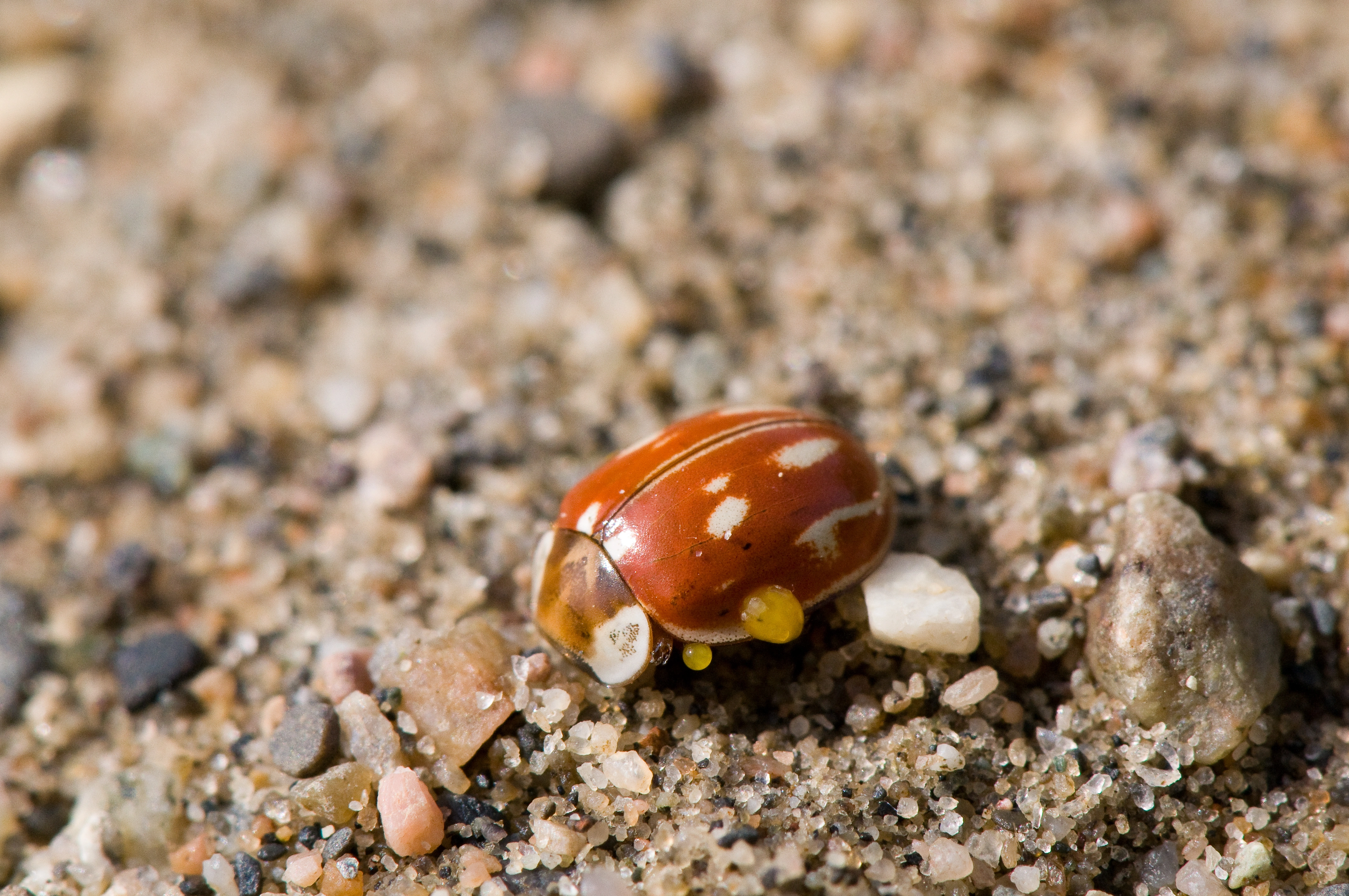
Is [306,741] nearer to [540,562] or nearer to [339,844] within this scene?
[339,844]

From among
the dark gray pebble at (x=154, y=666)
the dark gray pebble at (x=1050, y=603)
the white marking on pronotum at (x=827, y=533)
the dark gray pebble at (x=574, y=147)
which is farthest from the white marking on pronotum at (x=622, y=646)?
the dark gray pebble at (x=574, y=147)

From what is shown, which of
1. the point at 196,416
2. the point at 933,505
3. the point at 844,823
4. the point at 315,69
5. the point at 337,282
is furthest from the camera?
the point at 315,69

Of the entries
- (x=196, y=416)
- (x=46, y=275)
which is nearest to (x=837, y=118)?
(x=196, y=416)

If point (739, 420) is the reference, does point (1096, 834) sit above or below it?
below

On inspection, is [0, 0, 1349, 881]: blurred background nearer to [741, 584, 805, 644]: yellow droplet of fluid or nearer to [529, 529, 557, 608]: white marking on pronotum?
[529, 529, 557, 608]: white marking on pronotum

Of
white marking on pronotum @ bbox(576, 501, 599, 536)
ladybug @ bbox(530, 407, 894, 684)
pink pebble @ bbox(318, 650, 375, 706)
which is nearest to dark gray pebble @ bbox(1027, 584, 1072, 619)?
ladybug @ bbox(530, 407, 894, 684)

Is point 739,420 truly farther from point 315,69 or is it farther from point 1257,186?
point 315,69

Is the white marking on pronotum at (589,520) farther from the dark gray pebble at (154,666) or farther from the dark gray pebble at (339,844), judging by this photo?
the dark gray pebble at (154,666)
